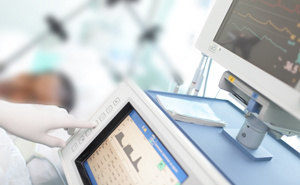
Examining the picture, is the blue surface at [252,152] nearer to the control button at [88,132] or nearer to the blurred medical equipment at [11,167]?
the control button at [88,132]

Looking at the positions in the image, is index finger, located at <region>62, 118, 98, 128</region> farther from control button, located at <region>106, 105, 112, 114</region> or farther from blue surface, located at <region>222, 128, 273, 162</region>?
blue surface, located at <region>222, 128, 273, 162</region>

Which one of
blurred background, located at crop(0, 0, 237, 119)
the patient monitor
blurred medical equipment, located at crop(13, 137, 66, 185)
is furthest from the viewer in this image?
blurred background, located at crop(0, 0, 237, 119)

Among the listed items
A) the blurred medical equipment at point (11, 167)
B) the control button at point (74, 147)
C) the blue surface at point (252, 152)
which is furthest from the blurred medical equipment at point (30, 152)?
the blue surface at point (252, 152)

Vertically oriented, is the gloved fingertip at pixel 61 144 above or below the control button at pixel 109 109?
above

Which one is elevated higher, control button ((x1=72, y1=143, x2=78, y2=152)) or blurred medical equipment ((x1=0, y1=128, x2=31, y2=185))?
blurred medical equipment ((x1=0, y1=128, x2=31, y2=185))

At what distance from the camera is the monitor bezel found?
1.64 ft

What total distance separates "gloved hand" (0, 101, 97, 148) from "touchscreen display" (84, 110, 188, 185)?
0.10 meters

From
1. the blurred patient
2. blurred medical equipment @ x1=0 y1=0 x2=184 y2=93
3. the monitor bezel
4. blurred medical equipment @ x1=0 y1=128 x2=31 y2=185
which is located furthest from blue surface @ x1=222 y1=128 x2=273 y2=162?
the blurred patient

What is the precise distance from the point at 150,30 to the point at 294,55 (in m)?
1.29

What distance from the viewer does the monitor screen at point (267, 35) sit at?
0.53 meters

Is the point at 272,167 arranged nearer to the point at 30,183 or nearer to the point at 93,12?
the point at 30,183

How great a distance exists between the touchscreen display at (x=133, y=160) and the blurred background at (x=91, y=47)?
798mm

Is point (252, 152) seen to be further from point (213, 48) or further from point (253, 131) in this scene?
point (213, 48)

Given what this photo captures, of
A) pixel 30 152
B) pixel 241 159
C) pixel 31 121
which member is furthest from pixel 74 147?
pixel 241 159
